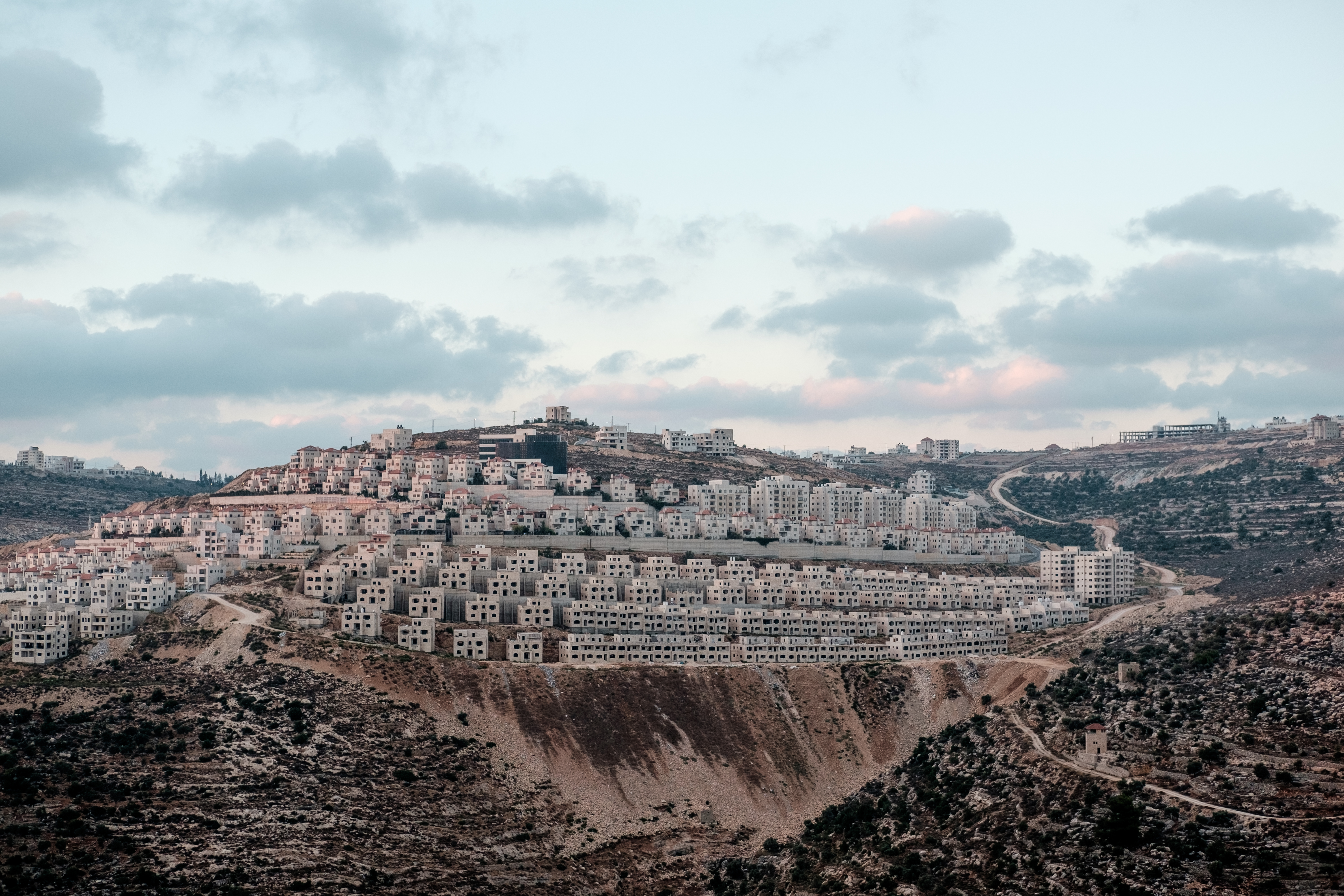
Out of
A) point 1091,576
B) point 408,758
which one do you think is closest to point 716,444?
point 1091,576

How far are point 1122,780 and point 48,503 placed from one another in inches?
5518

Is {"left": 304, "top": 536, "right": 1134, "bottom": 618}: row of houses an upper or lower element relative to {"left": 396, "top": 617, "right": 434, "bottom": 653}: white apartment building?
upper

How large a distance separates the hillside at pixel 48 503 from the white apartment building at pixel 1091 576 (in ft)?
263

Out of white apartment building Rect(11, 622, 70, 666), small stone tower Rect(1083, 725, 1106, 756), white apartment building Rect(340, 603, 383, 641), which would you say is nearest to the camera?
small stone tower Rect(1083, 725, 1106, 756)

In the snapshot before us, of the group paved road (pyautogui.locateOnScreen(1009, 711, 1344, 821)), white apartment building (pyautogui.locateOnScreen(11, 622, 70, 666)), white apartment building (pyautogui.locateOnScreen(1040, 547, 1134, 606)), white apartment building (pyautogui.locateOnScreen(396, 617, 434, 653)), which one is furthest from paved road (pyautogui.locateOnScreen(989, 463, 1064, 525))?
white apartment building (pyautogui.locateOnScreen(11, 622, 70, 666))

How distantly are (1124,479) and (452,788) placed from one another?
4784 inches

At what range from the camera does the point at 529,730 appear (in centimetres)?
8588

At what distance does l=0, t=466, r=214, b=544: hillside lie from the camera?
6476 inches

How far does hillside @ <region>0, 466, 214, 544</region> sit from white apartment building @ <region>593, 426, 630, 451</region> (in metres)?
38.7

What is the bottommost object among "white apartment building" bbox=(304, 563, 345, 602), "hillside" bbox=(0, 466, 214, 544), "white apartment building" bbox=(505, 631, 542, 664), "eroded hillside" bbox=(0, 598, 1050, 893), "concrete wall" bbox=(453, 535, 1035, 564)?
"eroded hillside" bbox=(0, 598, 1050, 893)

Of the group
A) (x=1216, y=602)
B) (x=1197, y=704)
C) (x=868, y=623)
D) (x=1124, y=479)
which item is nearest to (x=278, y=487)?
(x=868, y=623)

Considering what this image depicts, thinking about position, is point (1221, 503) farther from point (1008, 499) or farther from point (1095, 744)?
point (1095, 744)

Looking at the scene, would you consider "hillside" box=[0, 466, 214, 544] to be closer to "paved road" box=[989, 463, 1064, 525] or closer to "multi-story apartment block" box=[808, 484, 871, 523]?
"multi-story apartment block" box=[808, 484, 871, 523]

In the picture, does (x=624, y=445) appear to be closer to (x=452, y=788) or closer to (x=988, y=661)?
(x=988, y=661)
